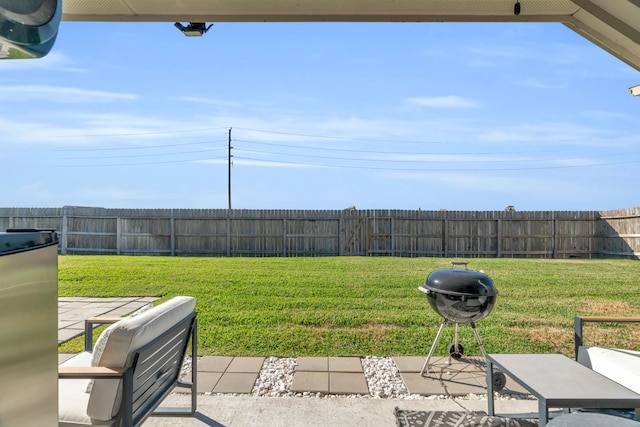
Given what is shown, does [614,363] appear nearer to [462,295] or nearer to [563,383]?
[563,383]

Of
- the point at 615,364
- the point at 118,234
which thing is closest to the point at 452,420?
the point at 615,364

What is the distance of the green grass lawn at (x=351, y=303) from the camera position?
4652 millimetres

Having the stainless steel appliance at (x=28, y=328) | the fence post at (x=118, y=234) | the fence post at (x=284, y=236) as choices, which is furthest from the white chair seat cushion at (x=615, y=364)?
the fence post at (x=118, y=234)

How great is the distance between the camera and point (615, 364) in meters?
2.71

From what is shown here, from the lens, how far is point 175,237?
49.7ft

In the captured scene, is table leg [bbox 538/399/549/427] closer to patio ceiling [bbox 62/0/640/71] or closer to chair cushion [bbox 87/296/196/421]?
chair cushion [bbox 87/296/196/421]

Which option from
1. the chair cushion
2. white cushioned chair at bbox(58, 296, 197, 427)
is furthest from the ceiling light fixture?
the chair cushion

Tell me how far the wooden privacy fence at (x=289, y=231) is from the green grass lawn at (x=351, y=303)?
3.86 metres

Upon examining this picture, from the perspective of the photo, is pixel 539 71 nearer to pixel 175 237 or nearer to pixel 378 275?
pixel 378 275

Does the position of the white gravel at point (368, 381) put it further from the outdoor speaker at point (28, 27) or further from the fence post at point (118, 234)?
the fence post at point (118, 234)

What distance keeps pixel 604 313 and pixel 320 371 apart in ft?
15.3

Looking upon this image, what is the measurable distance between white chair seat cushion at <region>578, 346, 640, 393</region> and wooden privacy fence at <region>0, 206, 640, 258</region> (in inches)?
474

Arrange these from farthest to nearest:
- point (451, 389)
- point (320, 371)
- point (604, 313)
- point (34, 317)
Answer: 1. point (604, 313)
2. point (320, 371)
3. point (451, 389)
4. point (34, 317)

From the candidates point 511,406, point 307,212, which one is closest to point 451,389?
point 511,406
